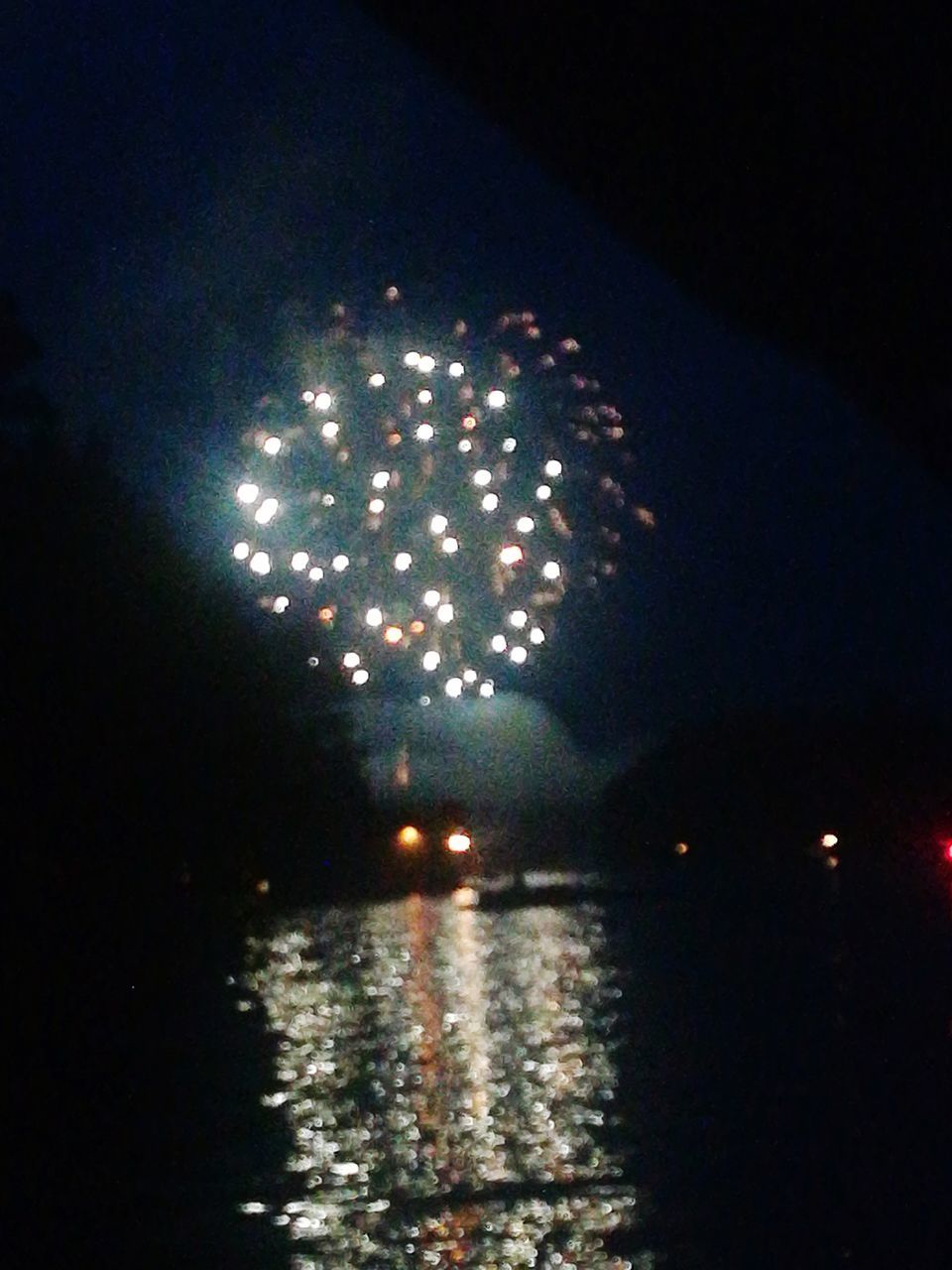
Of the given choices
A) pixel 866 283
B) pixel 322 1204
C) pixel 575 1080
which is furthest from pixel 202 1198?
pixel 866 283

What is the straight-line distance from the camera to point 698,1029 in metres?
15.8

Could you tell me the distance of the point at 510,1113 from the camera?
40.0 ft

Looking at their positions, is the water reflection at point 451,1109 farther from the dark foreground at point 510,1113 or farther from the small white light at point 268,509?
the small white light at point 268,509

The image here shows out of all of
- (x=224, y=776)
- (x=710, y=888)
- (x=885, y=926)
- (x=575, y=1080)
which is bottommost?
(x=575, y=1080)

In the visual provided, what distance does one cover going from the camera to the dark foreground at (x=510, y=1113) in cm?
908

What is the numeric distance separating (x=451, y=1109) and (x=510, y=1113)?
478mm

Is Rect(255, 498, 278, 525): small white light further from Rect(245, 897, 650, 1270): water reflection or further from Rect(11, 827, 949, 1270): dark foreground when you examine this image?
Rect(11, 827, 949, 1270): dark foreground

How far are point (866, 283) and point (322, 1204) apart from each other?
543cm

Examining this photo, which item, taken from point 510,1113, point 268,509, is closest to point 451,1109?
point 510,1113

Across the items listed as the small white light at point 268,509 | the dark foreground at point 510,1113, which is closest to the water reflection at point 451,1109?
the dark foreground at point 510,1113

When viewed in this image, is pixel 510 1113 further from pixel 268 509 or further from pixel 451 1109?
pixel 268 509

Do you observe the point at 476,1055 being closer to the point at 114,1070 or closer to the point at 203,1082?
the point at 203,1082

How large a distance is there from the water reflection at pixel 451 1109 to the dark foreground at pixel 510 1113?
32mm

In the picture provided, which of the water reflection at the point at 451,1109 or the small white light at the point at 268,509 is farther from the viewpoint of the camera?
the small white light at the point at 268,509
